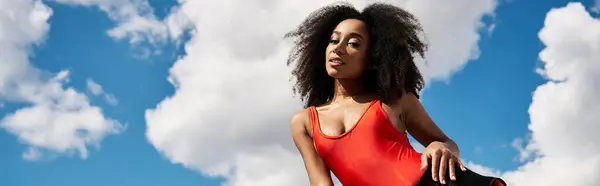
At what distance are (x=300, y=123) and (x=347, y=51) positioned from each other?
594 mm

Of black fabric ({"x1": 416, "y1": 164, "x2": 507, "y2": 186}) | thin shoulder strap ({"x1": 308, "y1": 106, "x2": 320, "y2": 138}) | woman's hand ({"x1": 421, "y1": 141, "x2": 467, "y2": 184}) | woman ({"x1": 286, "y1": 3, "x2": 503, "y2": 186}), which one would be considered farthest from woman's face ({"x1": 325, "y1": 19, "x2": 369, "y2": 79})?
black fabric ({"x1": 416, "y1": 164, "x2": 507, "y2": 186})

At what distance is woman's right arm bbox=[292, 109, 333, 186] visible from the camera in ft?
14.1

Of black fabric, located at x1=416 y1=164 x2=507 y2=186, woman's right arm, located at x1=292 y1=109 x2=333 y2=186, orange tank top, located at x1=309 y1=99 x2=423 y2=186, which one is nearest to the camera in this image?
black fabric, located at x1=416 y1=164 x2=507 y2=186

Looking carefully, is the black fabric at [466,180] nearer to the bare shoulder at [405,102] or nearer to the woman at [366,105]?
the woman at [366,105]

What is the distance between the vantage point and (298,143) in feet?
14.7

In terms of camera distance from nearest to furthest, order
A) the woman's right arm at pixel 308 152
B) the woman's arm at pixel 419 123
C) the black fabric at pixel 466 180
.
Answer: the black fabric at pixel 466 180 → the woman's right arm at pixel 308 152 → the woman's arm at pixel 419 123

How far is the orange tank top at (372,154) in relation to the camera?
4066 millimetres

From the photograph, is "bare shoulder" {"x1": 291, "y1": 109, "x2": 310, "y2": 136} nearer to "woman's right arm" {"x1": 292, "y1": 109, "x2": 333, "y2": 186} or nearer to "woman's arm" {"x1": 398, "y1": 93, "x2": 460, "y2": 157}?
"woman's right arm" {"x1": 292, "y1": 109, "x2": 333, "y2": 186}

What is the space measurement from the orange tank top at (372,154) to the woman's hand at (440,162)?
3.7 inches

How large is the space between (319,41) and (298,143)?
2.93 ft

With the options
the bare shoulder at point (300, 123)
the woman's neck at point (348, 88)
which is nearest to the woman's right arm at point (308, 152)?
the bare shoulder at point (300, 123)

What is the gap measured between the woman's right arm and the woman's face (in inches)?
14.9

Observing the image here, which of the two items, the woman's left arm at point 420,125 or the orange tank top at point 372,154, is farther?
the woman's left arm at point 420,125

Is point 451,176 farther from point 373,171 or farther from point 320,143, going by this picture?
point 320,143
